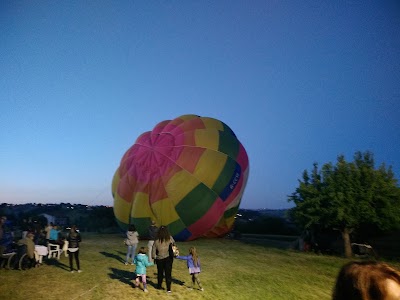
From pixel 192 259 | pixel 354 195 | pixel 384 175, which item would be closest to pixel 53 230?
pixel 192 259

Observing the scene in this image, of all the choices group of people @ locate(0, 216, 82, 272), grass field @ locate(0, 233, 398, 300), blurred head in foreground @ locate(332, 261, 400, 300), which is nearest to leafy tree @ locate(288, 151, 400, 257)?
grass field @ locate(0, 233, 398, 300)

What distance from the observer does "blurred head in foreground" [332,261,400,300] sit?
4.22 feet

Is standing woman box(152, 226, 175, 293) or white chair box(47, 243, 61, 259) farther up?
standing woman box(152, 226, 175, 293)

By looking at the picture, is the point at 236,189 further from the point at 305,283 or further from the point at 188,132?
the point at 305,283

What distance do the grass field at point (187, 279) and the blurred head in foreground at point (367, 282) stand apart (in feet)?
25.5

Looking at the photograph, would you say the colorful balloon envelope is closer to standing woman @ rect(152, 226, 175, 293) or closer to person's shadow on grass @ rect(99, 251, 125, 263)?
person's shadow on grass @ rect(99, 251, 125, 263)

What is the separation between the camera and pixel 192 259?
29.0 feet

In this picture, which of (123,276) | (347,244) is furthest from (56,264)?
(347,244)

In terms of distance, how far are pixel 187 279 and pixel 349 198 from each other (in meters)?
9.93

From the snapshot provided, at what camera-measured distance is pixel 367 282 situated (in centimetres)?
132

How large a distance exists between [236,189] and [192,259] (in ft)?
33.1

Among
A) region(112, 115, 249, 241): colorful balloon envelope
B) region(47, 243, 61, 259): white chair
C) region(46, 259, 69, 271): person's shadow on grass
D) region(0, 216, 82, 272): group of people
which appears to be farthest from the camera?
region(112, 115, 249, 241): colorful balloon envelope

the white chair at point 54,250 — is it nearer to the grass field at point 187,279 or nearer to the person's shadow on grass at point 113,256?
the grass field at point 187,279

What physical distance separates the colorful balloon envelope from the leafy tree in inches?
173
